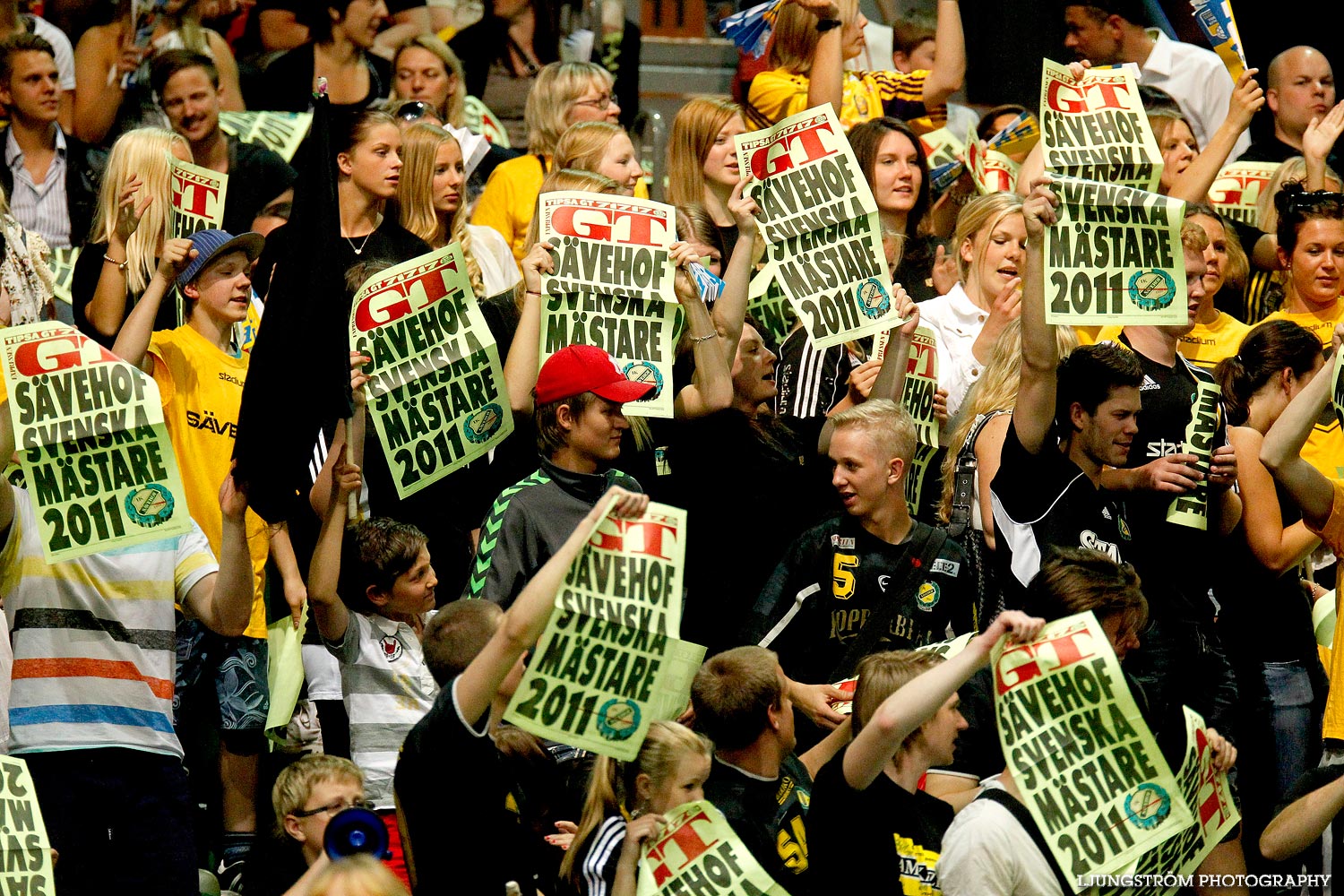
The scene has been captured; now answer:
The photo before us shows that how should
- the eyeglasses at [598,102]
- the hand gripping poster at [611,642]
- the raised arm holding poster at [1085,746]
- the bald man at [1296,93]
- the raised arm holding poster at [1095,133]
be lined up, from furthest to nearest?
the bald man at [1296,93] < the eyeglasses at [598,102] < the raised arm holding poster at [1095,133] < the raised arm holding poster at [1085,746] < the hand gripping poster at [611,642]

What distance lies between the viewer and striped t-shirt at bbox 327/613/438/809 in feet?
20.8

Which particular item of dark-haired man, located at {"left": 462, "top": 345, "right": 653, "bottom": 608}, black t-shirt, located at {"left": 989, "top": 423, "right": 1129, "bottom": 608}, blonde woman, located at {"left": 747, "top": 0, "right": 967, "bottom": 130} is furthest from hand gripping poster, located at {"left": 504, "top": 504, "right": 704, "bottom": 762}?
blonde woman, located at {"left": 747, "top": 0, "right": 967, "bottom": 130}

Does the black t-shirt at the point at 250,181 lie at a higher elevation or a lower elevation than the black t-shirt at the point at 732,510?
higher

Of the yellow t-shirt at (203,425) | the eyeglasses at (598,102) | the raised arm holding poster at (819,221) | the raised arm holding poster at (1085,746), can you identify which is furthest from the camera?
the eyeglasses at (598,102)

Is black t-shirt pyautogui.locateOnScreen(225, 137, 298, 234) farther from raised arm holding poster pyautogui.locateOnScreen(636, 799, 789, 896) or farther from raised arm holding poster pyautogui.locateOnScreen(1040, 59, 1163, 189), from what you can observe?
raised arm holding poster pyautogui.locateOnScreen(636, 799, 789, 896)

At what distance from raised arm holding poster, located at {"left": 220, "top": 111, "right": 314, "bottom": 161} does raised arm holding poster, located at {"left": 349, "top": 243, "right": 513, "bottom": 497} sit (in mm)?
3212

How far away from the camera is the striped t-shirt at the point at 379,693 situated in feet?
20.8

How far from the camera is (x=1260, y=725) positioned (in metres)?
6.98

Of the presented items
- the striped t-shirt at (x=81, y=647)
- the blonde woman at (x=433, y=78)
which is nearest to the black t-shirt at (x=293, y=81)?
the blonde woman at (x=433, y=78)

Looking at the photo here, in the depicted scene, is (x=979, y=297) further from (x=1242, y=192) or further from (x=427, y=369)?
(x=1242, y=192)

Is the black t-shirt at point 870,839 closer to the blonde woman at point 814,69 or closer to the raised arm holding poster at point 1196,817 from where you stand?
the raised arm holding poster at point 1196,817

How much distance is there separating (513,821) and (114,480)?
4.87ft

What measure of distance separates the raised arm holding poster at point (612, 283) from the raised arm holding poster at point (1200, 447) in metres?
1.79

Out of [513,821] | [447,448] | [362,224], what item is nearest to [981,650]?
[513,821]
